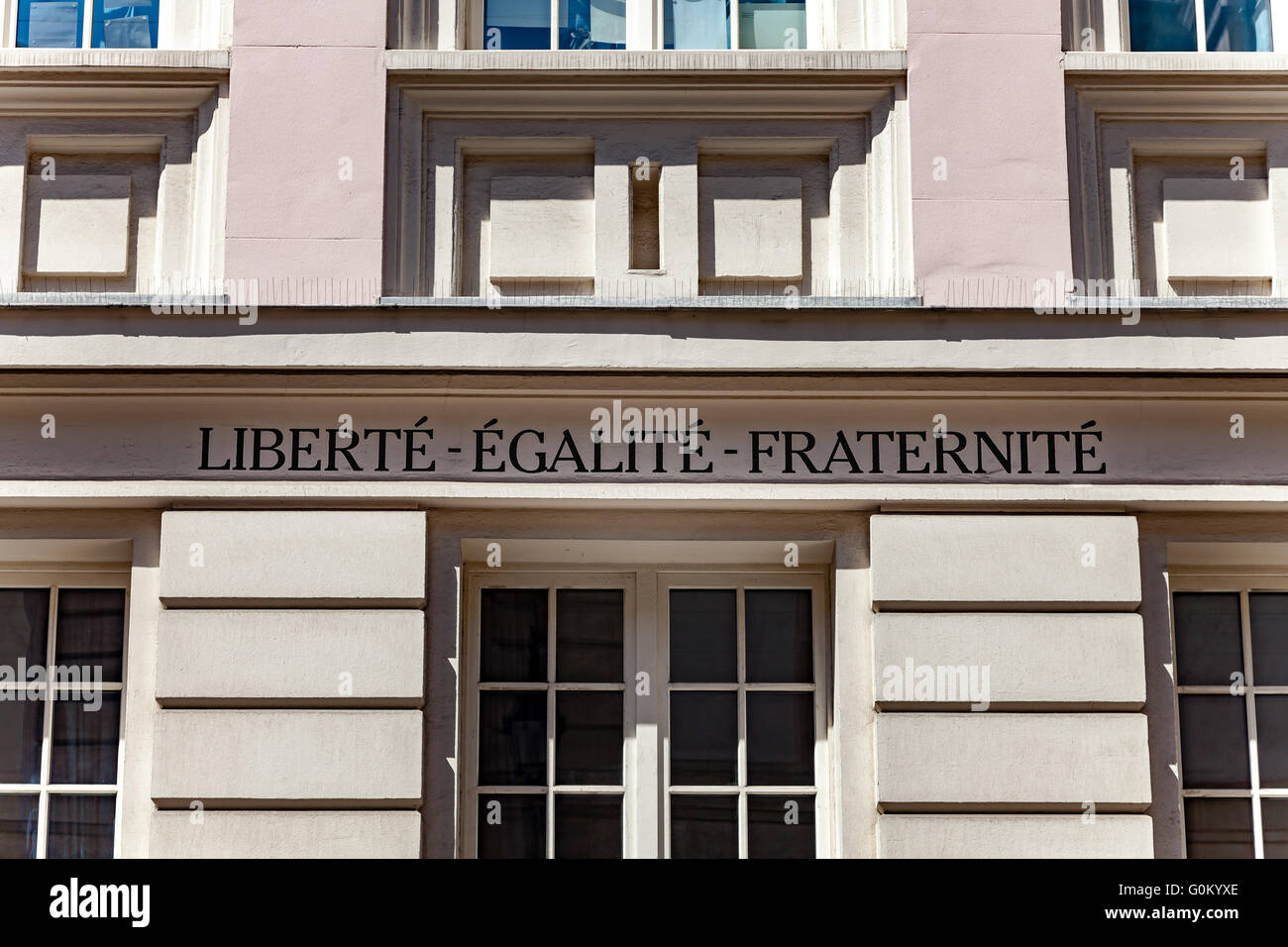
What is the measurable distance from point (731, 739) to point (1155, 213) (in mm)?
4187

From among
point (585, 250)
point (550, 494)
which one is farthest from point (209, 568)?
point (585, 250)

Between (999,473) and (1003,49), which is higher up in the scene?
(1003,49)

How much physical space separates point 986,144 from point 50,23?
19.7 ft

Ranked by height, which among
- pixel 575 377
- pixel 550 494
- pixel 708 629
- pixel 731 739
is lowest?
pixel 731 739

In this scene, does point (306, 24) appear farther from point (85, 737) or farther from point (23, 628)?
point (85, 737)

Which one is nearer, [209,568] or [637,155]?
[209,568]

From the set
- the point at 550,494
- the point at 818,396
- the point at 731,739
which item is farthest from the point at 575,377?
the point at 731,739

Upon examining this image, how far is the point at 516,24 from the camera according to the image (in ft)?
35.5

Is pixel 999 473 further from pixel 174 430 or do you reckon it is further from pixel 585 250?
pixel 174 430

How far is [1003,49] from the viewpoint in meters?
10.3

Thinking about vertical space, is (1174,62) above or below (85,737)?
above

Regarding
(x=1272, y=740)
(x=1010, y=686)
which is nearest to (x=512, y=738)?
(x=1010, y=686)

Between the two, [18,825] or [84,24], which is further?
[84,24]

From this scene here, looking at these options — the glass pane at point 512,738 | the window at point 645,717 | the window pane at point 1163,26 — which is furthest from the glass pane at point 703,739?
the window pane at point 1163,26
